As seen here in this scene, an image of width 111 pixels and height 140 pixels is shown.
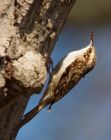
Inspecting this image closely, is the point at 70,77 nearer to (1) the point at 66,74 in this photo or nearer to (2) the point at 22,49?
(1) the point at 66,74

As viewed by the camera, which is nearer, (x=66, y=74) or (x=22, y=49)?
(x=22, y=49)

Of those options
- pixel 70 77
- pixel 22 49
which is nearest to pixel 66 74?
pixel 70 77

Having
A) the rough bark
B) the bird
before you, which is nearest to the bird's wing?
the bird

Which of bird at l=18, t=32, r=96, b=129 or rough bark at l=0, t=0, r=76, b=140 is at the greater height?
rough bark at l=0, t=0, r=76, b=140

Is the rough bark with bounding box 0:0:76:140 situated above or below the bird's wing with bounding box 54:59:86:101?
above

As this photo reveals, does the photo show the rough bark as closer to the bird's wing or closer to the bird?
the bird

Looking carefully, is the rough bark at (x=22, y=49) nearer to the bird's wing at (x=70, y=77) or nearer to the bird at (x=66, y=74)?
the bird at (x=66, y=74)

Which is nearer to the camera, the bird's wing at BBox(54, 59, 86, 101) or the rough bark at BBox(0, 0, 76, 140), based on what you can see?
the rough bark at BBox(0, 0, 76, 140)
